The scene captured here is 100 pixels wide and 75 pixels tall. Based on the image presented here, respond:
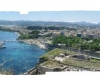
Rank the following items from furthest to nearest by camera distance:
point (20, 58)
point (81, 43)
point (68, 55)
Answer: point (81, 43) → point (20, 58) → point (68, 55)

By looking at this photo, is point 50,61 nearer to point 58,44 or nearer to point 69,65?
point 69,65

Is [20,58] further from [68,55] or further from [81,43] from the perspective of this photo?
[81,43]

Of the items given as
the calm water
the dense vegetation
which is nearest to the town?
the dense vegetation

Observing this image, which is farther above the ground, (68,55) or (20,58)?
(68,55)

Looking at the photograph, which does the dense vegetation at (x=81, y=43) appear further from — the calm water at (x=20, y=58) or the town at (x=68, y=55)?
the calm water at (x=20, y=58)

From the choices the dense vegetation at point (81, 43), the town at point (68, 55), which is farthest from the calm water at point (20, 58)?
the dense vegetation at point (81, 43)

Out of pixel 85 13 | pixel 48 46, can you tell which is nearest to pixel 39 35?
pixel 48 46

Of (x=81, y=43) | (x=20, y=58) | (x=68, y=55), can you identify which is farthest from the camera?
(x=81, y=43)

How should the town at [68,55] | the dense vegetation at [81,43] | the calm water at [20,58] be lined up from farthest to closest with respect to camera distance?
the dense vegetation at [81,43] < the calm water at [20,58] < the town at [68,55]

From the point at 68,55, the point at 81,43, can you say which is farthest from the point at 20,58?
the point at 81,43

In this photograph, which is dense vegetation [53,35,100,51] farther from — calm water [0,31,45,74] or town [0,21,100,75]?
calm water [0,31,45,74]

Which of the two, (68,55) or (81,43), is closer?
(68,55)
